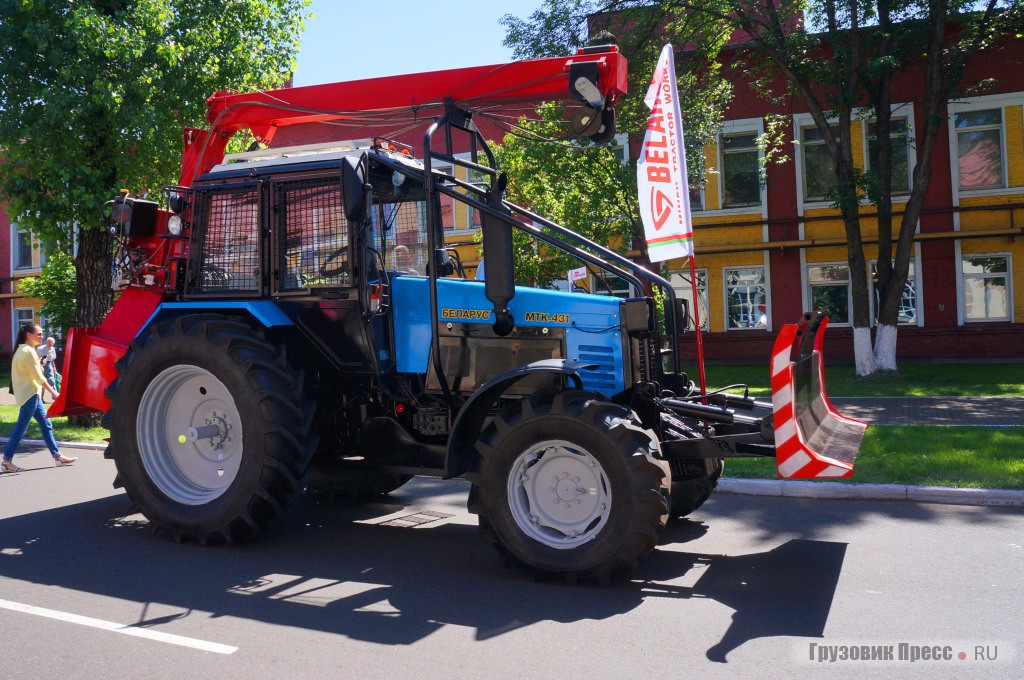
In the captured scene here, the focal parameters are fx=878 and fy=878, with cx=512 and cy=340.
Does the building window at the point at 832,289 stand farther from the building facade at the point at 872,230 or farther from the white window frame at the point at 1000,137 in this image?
the white window frame at the point at 1000,137

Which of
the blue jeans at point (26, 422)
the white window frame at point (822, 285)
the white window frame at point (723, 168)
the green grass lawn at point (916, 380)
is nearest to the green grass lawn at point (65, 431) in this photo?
the blue jeans at point (26, 422)

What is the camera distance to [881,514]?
7438 millimetres

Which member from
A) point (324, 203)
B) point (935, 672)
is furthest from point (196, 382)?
point (935, 672)

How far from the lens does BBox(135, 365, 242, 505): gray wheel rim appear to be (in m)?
6.94

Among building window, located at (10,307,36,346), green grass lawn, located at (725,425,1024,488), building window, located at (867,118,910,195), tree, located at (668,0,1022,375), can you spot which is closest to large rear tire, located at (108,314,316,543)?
green grass lawn, located at (725,425,1024,488)

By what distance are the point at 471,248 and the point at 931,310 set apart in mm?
20823

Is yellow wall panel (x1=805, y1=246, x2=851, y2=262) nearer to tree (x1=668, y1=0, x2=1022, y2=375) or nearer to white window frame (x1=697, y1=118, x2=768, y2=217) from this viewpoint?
white window frame (x1=697, y1=118, x2=768, y2=217)

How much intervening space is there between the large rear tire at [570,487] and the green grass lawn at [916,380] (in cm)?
1148

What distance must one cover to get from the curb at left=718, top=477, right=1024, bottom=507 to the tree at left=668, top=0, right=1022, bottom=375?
42.3ft

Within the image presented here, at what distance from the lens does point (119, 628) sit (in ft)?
16.1

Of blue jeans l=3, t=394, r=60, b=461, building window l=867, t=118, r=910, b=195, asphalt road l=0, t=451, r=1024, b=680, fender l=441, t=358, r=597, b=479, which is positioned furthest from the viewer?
building window l=867, t=118, r=910, b=195

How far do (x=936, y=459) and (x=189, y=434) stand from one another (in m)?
7.35

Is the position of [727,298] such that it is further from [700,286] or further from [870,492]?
[870,492]

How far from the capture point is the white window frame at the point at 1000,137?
77.9ft
